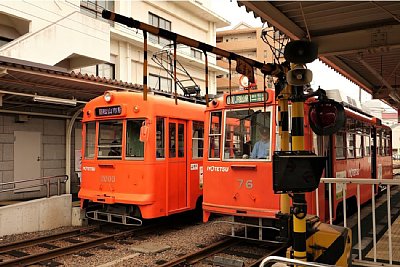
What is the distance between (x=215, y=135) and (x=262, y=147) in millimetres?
1081

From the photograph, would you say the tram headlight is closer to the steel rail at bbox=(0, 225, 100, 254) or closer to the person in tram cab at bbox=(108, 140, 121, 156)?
the person in tram cab at bbox=(108, 140, 121, 156)

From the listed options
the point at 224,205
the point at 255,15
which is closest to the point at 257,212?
the point at 224,205

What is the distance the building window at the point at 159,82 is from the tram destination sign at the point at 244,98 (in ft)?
41.7

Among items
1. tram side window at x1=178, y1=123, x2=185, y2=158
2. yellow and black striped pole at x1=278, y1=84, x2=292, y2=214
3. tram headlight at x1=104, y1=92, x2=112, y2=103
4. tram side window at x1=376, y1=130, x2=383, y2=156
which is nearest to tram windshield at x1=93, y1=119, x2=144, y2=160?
tram headlight at x1=104, y1=92, x2=112, y2=103

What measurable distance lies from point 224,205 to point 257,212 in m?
0.72

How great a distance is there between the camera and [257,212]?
22.7 feet

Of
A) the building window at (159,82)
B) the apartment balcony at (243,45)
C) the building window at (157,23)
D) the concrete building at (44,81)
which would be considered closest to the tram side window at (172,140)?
the concrete building at (44,81)

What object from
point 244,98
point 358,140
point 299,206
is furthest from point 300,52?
point 358,140

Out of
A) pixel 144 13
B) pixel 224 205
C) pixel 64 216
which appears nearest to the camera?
pixel 224 205

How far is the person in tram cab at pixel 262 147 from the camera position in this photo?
7.08 m

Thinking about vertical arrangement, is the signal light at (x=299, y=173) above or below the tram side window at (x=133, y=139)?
below

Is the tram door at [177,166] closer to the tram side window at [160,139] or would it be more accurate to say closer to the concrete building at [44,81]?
the tram side window at [160,139]

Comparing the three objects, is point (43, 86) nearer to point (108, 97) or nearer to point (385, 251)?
point (108, 97)

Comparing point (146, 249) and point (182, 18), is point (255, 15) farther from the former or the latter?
point (182, 18)
